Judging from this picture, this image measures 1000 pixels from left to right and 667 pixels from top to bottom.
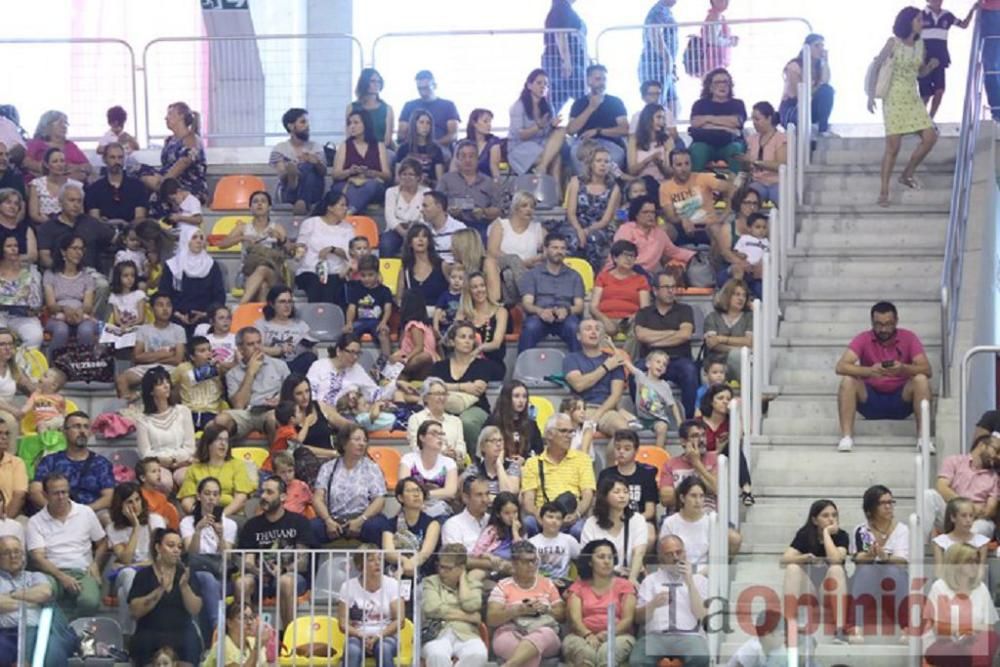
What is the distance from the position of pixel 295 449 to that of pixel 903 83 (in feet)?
18.4

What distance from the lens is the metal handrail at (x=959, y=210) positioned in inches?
795

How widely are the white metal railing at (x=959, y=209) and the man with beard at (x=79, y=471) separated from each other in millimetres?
5622

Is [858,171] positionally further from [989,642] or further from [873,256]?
[989,642]

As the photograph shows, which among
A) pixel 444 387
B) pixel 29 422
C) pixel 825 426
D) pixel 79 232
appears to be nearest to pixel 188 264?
pixel 79 232

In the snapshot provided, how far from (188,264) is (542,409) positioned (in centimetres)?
324

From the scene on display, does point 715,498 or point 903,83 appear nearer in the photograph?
point 715,498

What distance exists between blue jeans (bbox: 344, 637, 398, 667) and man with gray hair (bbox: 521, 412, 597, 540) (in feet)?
7.10

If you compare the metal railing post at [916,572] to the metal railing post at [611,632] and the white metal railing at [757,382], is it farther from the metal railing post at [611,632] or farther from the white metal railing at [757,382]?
the white metal railing at [757,382]

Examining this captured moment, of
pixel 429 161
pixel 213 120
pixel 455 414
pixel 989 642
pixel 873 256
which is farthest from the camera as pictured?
pixel 213 120

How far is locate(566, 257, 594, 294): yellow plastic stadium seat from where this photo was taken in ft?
72.6

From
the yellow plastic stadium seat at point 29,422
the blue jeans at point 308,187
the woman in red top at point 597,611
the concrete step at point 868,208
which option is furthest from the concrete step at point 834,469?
the blue jeans at point 308,187

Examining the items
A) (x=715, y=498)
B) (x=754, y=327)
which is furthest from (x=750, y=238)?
(x=715, y=498)

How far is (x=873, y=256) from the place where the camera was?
71.7 ft

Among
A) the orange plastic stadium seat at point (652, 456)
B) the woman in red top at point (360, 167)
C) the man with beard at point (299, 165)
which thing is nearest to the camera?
the orange plastic stadium seat at point (652, 456)
